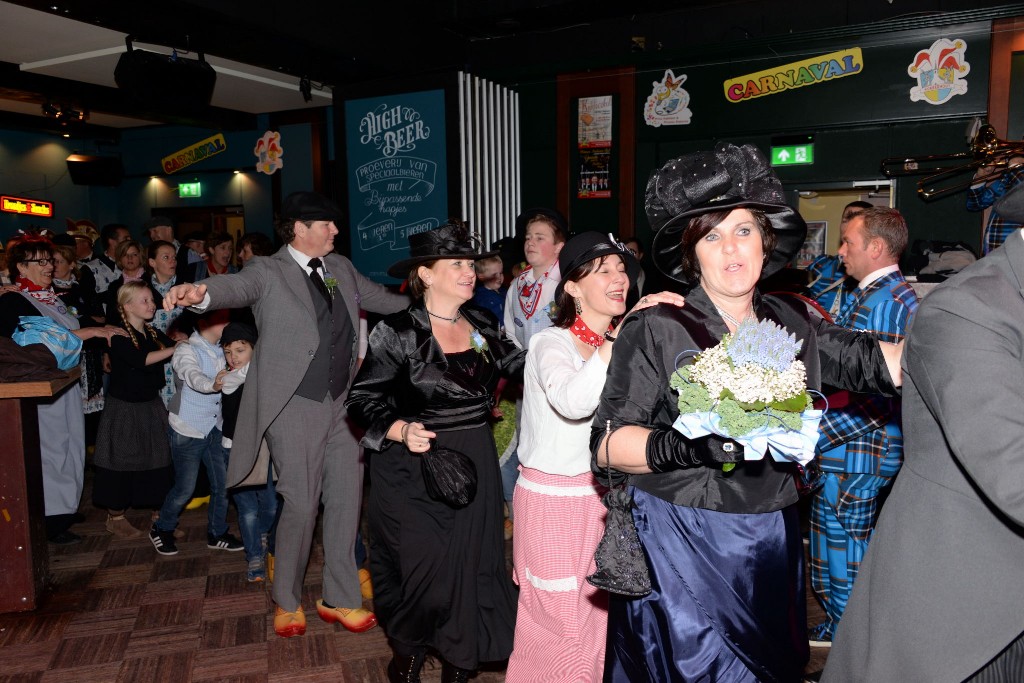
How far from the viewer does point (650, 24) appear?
805 centimetres

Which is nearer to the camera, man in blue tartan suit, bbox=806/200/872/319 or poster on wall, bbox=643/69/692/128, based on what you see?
man in blue tartan suit, bbox=806/200/872/319

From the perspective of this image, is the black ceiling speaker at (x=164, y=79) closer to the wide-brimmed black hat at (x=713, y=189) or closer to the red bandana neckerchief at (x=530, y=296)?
the red bandana neckerchief at (x=530, y=296)

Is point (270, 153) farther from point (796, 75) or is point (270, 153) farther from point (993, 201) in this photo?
point (993, 201)

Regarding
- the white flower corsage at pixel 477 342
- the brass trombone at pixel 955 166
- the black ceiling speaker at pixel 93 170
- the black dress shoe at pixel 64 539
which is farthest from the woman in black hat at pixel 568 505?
the black ceiling speaker at pixel 93 170

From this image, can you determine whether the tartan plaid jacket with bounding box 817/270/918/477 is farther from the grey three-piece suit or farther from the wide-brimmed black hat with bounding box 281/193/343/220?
the wide-brimmed black hat with bounding box 281/193/343/220

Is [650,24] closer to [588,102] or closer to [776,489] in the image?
[588,102]

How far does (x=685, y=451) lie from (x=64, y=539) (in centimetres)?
461

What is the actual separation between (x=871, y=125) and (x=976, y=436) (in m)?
6.87

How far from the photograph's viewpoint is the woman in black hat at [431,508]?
293 centimetres

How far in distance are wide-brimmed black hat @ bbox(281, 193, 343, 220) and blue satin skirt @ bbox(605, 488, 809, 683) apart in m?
2.31

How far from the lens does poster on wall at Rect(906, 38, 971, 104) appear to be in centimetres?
692

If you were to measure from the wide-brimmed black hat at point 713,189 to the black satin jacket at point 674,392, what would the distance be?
0.21m

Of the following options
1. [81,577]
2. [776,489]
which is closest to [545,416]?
[776,489]

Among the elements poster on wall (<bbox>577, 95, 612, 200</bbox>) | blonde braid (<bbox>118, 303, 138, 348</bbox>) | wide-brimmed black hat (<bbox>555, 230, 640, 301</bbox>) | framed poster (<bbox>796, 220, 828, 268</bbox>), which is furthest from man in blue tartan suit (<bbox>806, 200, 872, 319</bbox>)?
blonde braid (<bbox>118, 303, 138, 348</bbox>)
